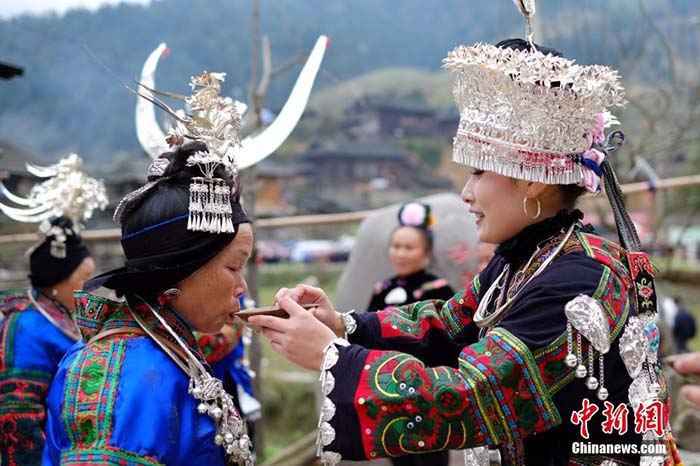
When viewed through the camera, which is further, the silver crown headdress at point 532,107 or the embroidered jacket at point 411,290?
the embroidered jacket at point 411,290

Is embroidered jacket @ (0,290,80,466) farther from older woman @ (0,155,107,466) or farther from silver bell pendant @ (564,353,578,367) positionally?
silver bell pendant @ (564,353,578,367)

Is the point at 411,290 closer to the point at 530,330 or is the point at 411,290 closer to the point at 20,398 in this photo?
the point at 20,398

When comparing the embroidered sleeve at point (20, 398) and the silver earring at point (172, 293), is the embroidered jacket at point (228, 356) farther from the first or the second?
the silver earring at point (172, 293)

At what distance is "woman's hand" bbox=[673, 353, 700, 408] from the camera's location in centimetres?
184

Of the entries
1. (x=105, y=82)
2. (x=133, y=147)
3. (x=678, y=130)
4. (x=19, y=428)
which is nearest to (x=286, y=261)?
(x=105, y=82)

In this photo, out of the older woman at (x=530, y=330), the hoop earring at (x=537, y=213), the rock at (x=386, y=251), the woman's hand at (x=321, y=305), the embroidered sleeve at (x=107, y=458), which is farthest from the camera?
the rock at (x=386, y=251)

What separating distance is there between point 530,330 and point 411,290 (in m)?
2.82

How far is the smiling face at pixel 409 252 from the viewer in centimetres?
463

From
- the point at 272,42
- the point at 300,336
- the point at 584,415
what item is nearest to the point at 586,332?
the point at 584,415

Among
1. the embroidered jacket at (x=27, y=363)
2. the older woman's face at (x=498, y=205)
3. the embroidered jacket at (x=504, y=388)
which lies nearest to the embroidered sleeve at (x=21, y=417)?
the embroidered jacket at (x=27, y=363)

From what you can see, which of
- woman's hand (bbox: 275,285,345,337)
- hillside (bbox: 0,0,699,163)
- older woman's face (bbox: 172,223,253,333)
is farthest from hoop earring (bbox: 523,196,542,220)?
hillside (bbox: 0,0,699,163)

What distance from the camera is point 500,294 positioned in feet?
7.20

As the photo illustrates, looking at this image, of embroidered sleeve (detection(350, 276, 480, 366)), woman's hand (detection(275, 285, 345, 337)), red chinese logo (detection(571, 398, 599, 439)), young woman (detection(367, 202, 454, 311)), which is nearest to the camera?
red chinese logo (detection(571, 398, 599, 439))

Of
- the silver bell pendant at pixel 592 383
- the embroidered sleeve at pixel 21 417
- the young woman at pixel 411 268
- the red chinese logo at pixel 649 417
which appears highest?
the young woman at pixel 411 268
